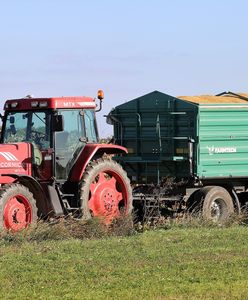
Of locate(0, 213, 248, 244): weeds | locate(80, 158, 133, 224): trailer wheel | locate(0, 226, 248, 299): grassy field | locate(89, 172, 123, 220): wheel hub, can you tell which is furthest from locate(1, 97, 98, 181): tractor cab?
locate(0, 226, 248, 299): grassy field

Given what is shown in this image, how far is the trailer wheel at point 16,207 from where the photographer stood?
13.2 metres

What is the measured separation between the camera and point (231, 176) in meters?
16.9

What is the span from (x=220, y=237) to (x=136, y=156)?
16.4 ft

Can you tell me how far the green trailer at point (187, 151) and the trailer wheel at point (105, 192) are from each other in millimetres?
1191

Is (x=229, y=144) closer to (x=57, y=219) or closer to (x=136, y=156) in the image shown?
(x=136, y=156)

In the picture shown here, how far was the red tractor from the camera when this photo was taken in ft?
45.6

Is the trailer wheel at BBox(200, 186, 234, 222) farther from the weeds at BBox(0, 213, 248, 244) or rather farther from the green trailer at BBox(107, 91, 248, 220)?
the weeds at BBox(0, 213, 248, 244)

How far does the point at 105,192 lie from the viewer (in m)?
15.1

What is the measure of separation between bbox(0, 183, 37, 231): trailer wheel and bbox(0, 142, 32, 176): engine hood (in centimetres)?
56

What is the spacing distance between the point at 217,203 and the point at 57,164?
4.08 meters

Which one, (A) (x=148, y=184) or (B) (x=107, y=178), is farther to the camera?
(A) (x=148, y=184)

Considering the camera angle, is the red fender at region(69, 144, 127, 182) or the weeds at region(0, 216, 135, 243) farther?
the red fender at region(69, 144, 127, 182)

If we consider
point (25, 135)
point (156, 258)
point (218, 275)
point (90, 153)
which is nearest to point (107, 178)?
point (90, 153)

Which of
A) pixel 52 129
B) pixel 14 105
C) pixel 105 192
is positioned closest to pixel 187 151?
pixel 105 192
